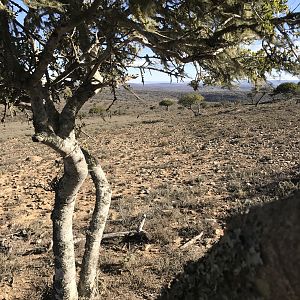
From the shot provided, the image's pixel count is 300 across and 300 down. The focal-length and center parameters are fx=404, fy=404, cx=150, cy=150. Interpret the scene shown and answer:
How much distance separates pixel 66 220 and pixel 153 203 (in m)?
6.08

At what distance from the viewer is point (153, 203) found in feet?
36.0

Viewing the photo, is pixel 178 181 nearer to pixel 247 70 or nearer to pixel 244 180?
pixel 244 180

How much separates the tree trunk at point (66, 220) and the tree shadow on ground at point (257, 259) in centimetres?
281

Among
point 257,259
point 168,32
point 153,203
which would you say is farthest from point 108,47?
point 153,203

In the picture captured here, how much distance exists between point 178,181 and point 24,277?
7082 millimetres

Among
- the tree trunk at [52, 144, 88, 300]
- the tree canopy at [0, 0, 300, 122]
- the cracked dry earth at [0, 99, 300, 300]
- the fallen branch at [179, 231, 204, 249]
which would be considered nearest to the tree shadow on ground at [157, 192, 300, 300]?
the cracked dry earth at [0, 99, 300, 300]

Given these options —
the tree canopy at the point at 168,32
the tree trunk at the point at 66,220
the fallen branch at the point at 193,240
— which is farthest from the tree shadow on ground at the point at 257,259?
the fallen branch at the point at 193,240

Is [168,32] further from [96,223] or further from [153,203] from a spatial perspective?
[153,203]

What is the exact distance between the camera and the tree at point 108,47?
12.5 ft

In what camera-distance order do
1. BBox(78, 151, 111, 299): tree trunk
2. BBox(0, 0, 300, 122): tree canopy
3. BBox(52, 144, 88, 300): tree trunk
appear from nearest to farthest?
1. BBox(0, 0, 300, 122): tree canopy
2. BBox(52, 144, 88, 300): tree trunk
3. BBox(78, 151, 111, 299): tree trunk

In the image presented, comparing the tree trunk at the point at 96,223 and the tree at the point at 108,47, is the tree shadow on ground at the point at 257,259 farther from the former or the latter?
the tree trunk at the point at 96,223

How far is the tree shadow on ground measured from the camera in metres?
1.68

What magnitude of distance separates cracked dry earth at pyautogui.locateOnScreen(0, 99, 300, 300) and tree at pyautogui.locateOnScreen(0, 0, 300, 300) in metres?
0.94

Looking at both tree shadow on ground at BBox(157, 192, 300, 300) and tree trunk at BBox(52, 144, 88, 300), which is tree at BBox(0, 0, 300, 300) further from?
tree shadow on ground at BBox(157, 192, 300, 300)
